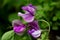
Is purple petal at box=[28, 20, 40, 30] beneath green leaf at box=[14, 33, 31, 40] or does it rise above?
above

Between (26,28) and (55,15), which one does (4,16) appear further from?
(26,28)

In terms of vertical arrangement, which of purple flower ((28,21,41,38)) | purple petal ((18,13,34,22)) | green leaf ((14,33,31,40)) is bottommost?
green leaf ((14,33,31,40))

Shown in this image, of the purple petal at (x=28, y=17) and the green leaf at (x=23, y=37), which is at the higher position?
the purple petal at (x=28, y=17)

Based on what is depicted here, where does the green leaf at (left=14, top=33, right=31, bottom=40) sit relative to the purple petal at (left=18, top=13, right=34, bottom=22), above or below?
below

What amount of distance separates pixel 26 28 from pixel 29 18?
1.9 inches

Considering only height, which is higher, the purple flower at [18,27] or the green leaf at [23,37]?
the purple flower at [18,27]

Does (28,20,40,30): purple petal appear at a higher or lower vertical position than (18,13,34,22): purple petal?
lower

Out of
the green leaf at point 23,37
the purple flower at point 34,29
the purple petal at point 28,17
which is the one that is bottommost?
the green leaf at point 23,37

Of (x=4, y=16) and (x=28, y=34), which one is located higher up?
(x=28, y=34)

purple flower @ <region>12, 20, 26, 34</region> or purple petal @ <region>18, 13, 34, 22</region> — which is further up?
purple petal @ <region>18, 13, 34, 22</region>

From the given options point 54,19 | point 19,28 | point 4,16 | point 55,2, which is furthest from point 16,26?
point 4,16

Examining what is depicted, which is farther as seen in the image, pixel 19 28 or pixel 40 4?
pixel 40 4

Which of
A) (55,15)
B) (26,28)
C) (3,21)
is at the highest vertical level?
(26,28)

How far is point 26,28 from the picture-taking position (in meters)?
0.95
